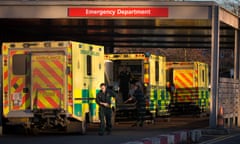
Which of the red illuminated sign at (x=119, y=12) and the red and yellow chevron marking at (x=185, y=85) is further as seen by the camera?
the red and yellow chevron marking at (x=185, y=85)

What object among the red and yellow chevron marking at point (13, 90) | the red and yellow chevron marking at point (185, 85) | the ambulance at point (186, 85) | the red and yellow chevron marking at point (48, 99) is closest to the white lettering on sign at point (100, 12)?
the red and yellow chevron marking at point (13, 90)

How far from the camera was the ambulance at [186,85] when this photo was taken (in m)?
34.1

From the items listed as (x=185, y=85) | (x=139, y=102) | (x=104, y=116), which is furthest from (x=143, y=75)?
(x=185, y=85)

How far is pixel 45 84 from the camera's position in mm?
19188

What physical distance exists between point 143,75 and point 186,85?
803cm

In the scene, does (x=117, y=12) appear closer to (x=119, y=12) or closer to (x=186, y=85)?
(x=119, y=12)

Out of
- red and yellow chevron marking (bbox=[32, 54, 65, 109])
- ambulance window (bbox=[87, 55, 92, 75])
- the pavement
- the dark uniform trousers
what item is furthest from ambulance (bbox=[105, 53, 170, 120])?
red and yellow chevron marking (bbox=[32, 54, 65, 109])

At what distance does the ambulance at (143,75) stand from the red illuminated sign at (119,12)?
3.68 m

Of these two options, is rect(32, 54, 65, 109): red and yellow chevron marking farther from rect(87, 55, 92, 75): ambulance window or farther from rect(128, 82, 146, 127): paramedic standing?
rect(128, 82, 146, 127): paramedic standing

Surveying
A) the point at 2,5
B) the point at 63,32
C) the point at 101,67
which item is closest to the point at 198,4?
the point at 101,67

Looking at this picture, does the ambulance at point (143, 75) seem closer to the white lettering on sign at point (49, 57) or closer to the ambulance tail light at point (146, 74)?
the ambulance tail light at point (146, 74)

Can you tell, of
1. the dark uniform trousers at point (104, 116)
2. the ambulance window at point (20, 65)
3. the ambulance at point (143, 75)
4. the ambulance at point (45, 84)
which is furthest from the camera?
the ambulance at point (143, 75)

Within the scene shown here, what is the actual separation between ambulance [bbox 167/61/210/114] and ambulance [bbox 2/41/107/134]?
14527 millimetres

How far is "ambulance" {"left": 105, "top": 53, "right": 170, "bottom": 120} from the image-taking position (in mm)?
26484
